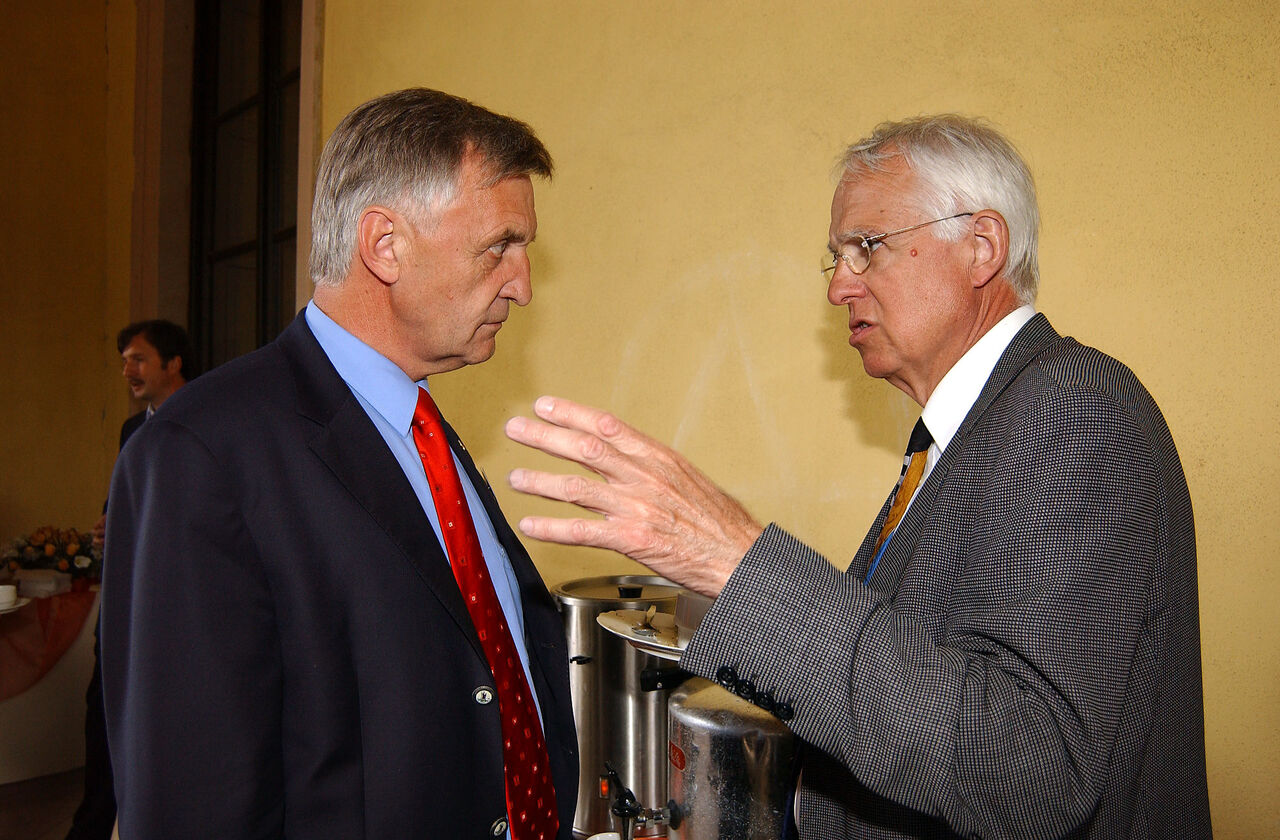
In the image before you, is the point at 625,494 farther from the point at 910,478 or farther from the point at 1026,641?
the point at 910,478

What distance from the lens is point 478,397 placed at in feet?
10.5

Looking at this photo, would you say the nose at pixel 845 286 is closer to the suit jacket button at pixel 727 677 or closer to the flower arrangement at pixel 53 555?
the suit jacket button at pixel 727 677

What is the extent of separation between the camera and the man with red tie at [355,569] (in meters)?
1.01

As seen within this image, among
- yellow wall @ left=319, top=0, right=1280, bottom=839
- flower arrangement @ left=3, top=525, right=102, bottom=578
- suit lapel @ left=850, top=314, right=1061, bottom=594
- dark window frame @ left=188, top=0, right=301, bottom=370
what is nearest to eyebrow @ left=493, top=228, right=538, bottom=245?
suit lapel @ left=850, top=314, right=1061, bottom=594

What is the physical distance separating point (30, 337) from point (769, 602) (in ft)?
21.9

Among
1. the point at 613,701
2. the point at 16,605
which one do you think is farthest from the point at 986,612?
the point at 16,605

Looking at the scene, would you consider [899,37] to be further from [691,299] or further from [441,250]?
[441,250]

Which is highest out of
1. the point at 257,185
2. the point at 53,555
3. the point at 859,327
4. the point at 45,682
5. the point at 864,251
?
the point at 257,185

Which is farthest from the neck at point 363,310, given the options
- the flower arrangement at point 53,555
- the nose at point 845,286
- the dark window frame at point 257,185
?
the dark window frame at point 257,185

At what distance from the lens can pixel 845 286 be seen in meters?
1.43

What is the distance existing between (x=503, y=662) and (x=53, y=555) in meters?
3.87

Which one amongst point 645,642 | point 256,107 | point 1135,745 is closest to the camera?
point 1135,745

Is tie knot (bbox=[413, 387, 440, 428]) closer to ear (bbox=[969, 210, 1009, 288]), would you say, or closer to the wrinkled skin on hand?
the wrinkled skin on hand

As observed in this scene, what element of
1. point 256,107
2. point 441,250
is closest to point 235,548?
point 441,250
